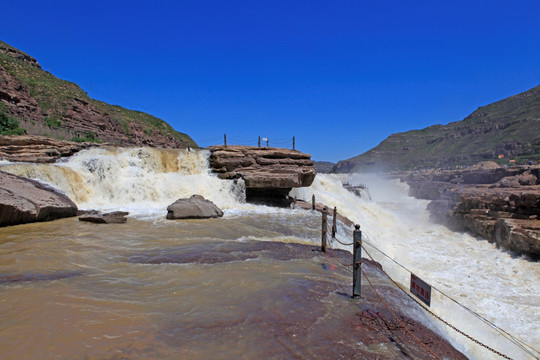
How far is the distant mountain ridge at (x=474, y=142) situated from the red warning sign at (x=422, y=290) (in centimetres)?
6188

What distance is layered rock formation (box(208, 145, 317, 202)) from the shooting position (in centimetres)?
1570

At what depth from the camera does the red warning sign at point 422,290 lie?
11.0ft

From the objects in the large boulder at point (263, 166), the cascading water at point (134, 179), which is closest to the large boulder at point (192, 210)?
the cascading water at point (134, 179)

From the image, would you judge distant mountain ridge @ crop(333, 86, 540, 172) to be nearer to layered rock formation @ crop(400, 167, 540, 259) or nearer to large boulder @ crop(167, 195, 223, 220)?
layered rock formation @ crop(400, 167, 540, 259)

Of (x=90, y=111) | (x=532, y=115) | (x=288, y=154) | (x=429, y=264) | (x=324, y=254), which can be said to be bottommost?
(x=429, y=264)

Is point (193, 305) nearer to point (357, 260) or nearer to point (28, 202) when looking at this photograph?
point (357, 260)

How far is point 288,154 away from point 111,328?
14.1 meters

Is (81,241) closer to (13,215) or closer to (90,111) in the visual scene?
(13,215)

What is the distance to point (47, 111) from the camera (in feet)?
99.8

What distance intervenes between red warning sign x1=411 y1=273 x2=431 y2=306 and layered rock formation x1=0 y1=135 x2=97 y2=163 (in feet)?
52.9

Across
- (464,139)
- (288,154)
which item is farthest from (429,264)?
(464,139)

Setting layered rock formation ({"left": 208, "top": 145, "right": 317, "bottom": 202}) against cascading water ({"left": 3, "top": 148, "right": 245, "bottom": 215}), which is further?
layered rock formation ({"left": 208, "top": 145, "right": 317, "bottom": 202})

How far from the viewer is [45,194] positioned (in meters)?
9.80

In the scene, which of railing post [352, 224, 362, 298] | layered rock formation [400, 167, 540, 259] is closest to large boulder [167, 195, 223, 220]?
railing post [352, 224, 362, 298]
